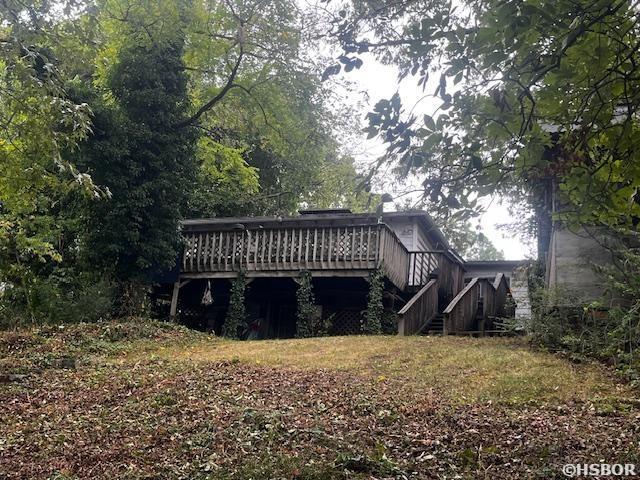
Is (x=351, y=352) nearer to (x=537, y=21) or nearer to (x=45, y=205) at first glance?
(x=537, y=21)

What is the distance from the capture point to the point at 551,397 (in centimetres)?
714

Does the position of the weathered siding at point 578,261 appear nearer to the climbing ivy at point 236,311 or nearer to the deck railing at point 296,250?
the deck railing at point 296,250

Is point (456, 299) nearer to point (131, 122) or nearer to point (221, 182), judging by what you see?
point (131, 122)

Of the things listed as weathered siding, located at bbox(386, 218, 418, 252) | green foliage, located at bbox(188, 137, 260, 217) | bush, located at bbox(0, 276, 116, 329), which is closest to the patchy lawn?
bush, located at bbox(0, 276, 116, 329)

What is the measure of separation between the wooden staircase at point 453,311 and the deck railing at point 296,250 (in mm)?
1248

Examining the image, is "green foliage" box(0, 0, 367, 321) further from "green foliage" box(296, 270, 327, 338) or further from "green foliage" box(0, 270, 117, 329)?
"green foliage" box(296, 270, 327, 338)

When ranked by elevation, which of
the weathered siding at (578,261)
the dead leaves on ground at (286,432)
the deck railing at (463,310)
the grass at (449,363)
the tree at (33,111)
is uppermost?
the tree at (33,111)

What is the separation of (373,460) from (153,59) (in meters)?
13.2

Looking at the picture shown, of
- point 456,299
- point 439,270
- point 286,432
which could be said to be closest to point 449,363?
point 286,432

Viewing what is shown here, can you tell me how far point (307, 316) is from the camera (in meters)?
15.1

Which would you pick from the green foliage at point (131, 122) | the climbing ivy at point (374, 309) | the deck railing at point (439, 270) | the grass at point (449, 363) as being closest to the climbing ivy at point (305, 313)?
the climbing ivy at point (374, 309)

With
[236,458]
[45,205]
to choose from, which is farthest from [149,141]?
[236,458]

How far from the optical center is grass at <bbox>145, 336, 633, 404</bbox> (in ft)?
24.4

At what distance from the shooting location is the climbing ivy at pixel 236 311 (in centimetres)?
1565
